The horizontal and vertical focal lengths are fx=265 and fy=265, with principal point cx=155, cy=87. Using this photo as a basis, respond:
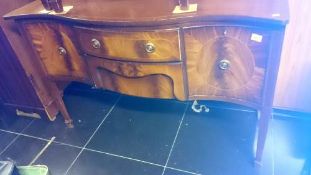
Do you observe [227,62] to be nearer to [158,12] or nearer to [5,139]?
[158,12]

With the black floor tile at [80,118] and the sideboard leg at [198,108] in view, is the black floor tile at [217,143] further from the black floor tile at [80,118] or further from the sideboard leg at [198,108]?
the black floor tile at [80,118]

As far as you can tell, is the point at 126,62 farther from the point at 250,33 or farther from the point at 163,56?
the point at 250,33

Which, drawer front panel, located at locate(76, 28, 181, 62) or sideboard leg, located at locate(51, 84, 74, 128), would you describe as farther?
sideboard leg, located at locate(51, 84, 74, 128)

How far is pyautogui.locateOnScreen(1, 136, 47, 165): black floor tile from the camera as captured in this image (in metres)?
1.57

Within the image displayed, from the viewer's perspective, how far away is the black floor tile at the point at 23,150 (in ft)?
5.14

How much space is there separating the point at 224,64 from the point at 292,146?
671 millimetres

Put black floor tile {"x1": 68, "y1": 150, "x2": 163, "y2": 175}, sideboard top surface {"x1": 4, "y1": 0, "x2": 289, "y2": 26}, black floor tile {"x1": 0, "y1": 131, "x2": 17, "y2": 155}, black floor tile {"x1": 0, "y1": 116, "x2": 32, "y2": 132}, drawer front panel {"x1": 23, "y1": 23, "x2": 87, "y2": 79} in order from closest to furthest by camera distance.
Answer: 1. sideboard top surface {"x1": 4, "y1": 0, "x2": 289, "y2": 26}
2. drawer front panel {"x1": 23, "y1": 23, "x2": 87, "y2": 79}
3. black floor tile {"x1": 68, "y1": 150, "x2": 163, "y2": 175}
4. black floor tile {"x1": 0, "y1": 131, "x2": 17, "y2": 155}
5. black floor tile {"x1": 0, "y1": 116, "x2": 32, "y2": 132}

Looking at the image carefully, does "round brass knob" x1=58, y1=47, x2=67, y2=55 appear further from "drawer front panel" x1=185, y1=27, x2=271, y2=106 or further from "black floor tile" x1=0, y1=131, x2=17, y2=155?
"black floor tile" x1=0, y1=131, x2=17, y2=155

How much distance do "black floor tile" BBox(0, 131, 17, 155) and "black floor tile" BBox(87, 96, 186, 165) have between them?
0.57 meters

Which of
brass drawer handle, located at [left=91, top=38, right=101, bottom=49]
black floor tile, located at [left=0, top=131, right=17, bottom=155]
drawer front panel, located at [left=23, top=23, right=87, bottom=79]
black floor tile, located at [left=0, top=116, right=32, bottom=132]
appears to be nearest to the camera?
brass drawer handle, located at [left=91, top=38, right=101, bottom=49]

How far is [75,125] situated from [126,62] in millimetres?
768

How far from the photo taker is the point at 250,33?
92 cm

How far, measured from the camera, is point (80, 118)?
1746 millimetres

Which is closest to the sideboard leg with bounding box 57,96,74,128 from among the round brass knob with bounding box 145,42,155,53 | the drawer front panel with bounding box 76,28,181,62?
the drawer front panel with bounding box 76,28,181,62
